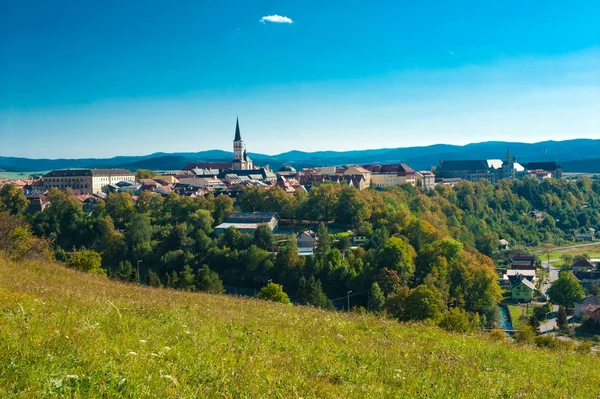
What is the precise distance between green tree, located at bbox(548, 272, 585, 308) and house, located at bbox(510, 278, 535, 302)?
113 inches

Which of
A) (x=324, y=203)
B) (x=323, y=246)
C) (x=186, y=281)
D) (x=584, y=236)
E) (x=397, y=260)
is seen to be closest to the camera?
(x=186, y=281)

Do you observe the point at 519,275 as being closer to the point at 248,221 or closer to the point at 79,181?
the point at 248,221

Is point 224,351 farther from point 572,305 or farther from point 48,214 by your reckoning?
point 48,214

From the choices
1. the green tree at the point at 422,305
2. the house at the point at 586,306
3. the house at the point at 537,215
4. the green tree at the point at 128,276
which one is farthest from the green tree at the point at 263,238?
the house at the point at 537,215

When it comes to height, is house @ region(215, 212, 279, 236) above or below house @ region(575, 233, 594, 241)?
above

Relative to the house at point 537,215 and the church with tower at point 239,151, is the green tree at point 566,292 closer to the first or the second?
the house at point 537,215

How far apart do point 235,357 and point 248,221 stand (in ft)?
214

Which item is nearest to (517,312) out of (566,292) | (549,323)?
(549,323)

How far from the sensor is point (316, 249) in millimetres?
59281

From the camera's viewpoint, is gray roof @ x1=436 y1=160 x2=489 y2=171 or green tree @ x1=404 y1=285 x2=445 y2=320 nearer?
green tree @ x1=404 y1=285 x2=445 y2=320

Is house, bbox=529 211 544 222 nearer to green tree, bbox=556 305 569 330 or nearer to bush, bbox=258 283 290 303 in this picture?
green tree, bbox=556 305 569 330

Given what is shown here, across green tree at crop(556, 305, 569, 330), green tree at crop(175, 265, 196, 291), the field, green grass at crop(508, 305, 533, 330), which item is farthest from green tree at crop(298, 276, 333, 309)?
the field

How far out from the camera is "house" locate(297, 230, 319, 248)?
64.3 metres

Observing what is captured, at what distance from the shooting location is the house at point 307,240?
64.3 metres
